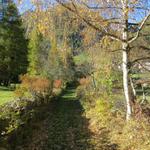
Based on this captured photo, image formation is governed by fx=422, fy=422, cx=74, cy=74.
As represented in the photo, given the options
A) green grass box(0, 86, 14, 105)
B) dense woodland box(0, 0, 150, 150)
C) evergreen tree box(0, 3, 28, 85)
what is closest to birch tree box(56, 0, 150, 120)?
dense woodland box(0, 0, 150, 150)

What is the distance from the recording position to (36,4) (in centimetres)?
1380

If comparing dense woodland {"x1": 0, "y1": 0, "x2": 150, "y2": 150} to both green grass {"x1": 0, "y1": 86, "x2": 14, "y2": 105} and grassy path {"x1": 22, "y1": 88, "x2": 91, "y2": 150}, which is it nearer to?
grassy path {"x1": 22, "y1": 88, "x2": 91, "y2": 150}

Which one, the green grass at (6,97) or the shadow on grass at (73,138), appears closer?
the shadow on grass at (73,138)

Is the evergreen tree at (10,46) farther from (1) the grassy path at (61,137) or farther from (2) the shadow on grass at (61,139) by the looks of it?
(2) the shadow on grass at (61,139)

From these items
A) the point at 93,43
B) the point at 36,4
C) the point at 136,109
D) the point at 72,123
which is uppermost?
the point at 36,4

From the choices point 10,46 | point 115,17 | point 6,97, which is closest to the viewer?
point 115,17

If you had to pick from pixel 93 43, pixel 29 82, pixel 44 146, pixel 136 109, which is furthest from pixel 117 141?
pixel 29 82

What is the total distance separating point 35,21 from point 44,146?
5.01 m

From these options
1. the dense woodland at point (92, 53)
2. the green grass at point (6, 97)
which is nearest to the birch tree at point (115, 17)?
the dense woodland at point (92, 53)

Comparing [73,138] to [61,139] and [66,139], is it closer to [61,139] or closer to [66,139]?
[66,139]

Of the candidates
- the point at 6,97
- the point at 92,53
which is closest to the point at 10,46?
the point at 6,97

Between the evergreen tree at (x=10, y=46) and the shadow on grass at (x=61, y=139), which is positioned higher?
the evergreen tree at (x=10, y=46)

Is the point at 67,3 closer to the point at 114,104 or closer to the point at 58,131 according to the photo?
the point at 58,131

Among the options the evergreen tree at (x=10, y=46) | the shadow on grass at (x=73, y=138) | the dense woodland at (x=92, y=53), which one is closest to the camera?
the dense woodland at (x=92, y=53)
